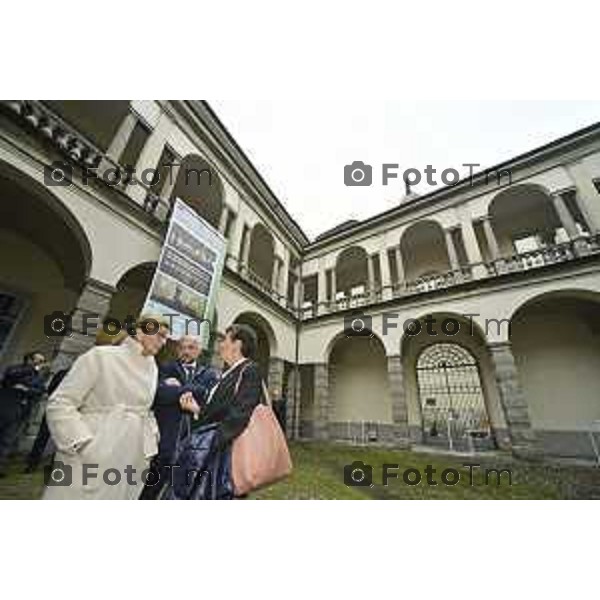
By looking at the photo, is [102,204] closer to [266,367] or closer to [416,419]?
[266,367]

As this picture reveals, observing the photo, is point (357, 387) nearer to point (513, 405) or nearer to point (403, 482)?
point (513, 405)

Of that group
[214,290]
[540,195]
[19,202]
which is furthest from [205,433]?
[540,195]

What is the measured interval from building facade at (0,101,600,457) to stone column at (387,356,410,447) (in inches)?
1.9

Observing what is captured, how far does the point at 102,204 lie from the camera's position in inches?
253

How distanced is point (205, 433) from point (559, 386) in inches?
441

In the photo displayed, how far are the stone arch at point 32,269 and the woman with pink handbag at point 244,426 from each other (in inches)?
214

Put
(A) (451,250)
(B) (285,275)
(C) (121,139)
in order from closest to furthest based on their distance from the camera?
(C) (121,139)
(A) (451,250)
(B) (285,275)

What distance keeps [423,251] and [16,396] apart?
1362cm

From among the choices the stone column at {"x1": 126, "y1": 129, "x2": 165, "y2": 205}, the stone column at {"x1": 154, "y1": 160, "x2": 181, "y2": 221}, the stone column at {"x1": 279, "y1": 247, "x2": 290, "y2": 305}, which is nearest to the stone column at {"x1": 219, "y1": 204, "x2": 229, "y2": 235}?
the stone column at {"x1": 154, "y1": 160, "x2": 181, "y2": 221}

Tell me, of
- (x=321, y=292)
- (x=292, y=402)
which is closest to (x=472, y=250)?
(x=321, y=292)

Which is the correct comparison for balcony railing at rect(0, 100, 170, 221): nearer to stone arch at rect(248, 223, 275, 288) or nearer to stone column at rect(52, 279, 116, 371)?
stone column at rect(52, 279, 116, 371)

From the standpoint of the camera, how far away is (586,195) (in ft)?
29.8

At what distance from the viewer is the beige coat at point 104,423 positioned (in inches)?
89.3

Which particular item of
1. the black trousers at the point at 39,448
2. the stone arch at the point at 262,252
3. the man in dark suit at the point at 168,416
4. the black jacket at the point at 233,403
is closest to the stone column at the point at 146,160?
the stone arch at the point at 262,252
